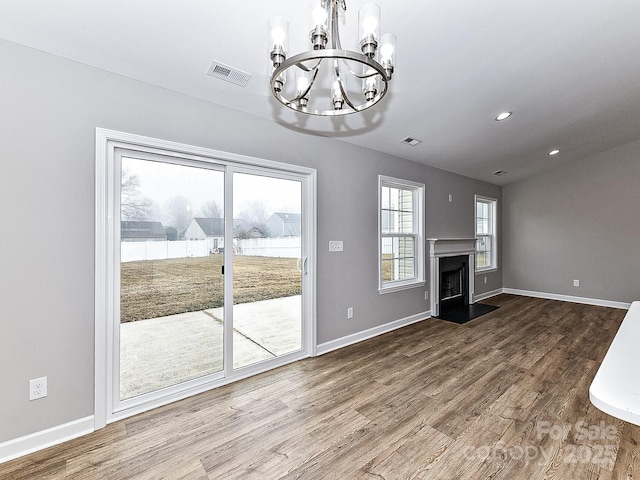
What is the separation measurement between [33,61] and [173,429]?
260cm

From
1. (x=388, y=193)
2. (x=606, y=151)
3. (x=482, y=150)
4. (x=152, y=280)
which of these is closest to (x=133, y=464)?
(x=152, y=280)

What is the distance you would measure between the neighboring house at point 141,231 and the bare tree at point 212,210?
38 cm

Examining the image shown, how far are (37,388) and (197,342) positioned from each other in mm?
1041

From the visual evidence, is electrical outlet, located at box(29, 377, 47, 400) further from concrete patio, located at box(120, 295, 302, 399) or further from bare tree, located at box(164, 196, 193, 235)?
bare tree, located at box(164, 196, 193, 235)

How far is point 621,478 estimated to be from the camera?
1.65 meters

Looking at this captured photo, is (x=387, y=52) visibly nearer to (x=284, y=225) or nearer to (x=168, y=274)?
(x=284, y=225)

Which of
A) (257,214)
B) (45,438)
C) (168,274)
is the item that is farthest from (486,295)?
(45,438)

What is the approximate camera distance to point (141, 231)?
2387 millimetres

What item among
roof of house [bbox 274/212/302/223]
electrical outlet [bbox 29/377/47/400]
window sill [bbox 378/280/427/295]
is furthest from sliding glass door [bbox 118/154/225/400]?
window sill [bbox 378/280/427/295]

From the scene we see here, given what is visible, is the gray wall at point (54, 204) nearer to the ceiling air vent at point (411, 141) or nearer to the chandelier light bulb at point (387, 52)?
the chandelier light bulb at point (387, 52)

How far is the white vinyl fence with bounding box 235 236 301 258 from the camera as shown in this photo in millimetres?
2930

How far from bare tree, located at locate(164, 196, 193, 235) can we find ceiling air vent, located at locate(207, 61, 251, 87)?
40.5 inches

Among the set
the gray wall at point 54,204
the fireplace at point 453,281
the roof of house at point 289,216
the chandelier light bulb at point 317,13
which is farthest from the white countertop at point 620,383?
the fireplace at point 453,281

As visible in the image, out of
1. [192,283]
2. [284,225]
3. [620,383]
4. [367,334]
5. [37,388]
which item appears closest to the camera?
[620,383]
